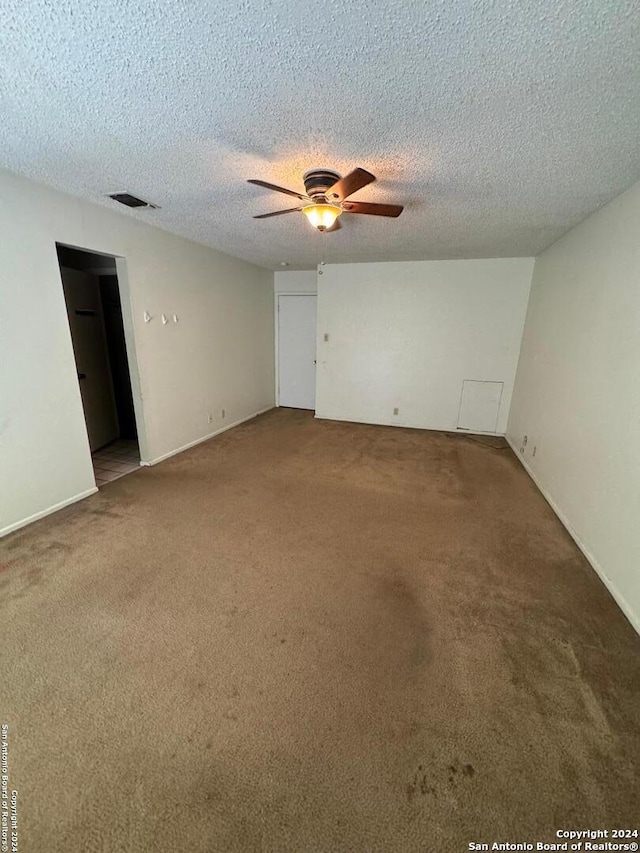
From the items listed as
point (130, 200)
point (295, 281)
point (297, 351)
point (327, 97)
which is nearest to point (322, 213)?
point (327, 97)

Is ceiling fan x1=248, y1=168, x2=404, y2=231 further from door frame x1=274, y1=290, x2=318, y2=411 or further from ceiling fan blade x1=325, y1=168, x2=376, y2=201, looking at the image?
door frame x1=274, y1=290, x2=318, y2=411

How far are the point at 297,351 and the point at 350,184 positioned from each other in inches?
159

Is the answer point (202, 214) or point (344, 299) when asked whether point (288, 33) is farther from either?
point (344, 299)

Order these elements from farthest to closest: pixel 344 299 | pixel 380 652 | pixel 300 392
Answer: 1. pixel 300 392
2. pixel 344 299
3. pixel 380 652

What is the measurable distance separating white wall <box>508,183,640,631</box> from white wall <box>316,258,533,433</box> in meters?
1.01

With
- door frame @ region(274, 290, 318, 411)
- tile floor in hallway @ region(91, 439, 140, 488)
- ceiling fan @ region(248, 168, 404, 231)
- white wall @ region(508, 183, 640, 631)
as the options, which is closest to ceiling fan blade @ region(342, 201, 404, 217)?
ceiling fan @ region(248, 168, 404, 231)

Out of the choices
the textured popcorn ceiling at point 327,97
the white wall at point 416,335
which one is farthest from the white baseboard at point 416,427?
the textured popcorn ceiling at point 327,97

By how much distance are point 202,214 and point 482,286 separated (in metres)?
3.52

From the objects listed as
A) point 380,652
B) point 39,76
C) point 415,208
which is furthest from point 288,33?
point 380,652

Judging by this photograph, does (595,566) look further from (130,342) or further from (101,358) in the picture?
(101,358)

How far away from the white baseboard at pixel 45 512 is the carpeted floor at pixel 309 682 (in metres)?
0.08

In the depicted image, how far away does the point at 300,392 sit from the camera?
6.02 meters

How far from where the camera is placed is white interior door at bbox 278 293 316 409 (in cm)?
564

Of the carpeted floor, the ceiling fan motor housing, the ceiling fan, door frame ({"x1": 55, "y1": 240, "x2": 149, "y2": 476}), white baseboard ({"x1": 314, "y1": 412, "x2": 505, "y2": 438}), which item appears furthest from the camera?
white baseboard ({"x1": 314, "y1": 412, "x2": 505, "y2": 438})
